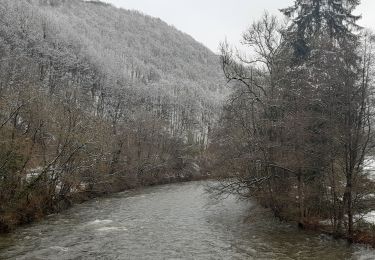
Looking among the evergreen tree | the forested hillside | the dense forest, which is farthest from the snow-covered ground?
the forested hillside

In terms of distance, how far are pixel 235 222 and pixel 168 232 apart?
17.0ft

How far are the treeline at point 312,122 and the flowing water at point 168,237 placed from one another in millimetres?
1783

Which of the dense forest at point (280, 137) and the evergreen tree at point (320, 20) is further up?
the evergreen tree at point (320, 20)

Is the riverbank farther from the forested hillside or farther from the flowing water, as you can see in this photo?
the flowing water

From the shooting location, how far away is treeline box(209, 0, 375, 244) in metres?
18.5

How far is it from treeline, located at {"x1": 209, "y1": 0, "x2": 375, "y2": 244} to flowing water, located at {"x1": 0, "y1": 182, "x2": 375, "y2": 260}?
5.85 ft

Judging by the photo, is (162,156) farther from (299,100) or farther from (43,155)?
(299,100)

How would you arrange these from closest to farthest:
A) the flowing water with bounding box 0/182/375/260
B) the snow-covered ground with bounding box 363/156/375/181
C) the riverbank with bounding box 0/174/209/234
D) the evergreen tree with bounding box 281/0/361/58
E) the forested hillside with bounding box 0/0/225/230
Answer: the flowing water with bounding box 0/182/375/260 → the snow-covered ground with bounding box 363/156/375/181 → the riverbank with bounding box 0/174/209/234 → the forested hillside with bounding box 0/0/225/230 → the evergreen tree with bounding box 281/0/361/58

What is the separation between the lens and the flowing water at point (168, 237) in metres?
17.2

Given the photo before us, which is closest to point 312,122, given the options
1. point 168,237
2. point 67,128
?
point 168,237

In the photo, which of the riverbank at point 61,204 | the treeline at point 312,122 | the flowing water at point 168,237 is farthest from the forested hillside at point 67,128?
the treeline at point 312,122

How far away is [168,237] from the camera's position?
20.6 m

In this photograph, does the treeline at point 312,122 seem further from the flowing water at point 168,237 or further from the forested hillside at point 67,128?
the forested hillside at point 67,128

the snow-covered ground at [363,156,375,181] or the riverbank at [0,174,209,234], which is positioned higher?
the snow-covered ground at [363,156,375,181]
